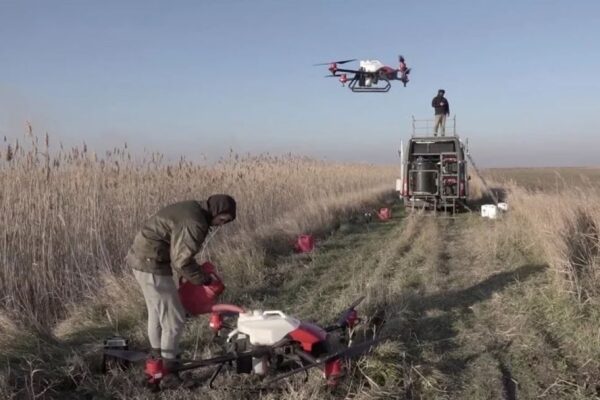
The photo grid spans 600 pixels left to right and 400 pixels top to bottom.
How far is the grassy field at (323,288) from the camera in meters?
4.14

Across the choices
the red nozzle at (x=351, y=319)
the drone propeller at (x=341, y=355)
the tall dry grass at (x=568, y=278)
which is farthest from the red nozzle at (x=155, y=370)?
the tall dry grass at (x=568, y=278)

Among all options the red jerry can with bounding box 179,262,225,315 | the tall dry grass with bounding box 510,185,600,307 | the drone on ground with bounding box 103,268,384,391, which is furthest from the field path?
the red jerry can with bounding box 179,262,225,315

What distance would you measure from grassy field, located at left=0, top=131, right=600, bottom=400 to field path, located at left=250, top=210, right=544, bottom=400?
0.02 metres

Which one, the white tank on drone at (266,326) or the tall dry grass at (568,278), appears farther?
the tall dry grass at (568,278)

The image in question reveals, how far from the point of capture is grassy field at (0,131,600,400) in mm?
4137

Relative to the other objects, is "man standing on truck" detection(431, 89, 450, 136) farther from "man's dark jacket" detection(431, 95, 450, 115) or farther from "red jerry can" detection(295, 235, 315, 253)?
"red jerry can" detection(295, 235, 315, 253)

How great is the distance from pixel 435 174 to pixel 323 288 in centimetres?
1005

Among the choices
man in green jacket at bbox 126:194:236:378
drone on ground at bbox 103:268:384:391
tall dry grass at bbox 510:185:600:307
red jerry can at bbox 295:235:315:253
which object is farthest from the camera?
red jerry can at bbox 295:235:315:253

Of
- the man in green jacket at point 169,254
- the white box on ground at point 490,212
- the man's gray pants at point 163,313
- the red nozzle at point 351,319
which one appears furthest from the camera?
the white box on ground at point 490,212

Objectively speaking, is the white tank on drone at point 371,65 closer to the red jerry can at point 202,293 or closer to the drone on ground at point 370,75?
the drone on ground at point 370,75

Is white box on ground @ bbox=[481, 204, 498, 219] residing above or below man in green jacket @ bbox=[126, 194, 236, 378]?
below

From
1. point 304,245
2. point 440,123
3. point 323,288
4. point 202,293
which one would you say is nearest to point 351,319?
point 202,293

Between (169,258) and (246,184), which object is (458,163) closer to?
(246,184)

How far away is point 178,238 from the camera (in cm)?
409
